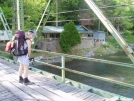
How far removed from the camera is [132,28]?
52625 millimetres

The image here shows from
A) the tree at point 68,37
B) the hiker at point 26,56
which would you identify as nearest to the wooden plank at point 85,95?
the hiker at point 26,56

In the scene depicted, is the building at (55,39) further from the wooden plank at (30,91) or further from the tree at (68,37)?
the wooden plank at (30,91)

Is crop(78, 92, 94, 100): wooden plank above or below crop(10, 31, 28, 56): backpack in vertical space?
below

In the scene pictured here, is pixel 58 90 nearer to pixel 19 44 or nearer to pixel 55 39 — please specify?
pixel 19 44

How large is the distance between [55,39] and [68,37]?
2.15 metres

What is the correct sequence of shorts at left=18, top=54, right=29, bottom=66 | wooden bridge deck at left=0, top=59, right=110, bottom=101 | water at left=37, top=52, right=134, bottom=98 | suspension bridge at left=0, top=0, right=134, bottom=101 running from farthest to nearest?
water at left=37, top=52, right=134, bottom=98, shorts at left=18, top=54, right=29, bottom=66, wooden bridge deck at left=0, top=59, right=110, bottom=101, suspension bridge at left=0, top=0, right=134, bottom=101

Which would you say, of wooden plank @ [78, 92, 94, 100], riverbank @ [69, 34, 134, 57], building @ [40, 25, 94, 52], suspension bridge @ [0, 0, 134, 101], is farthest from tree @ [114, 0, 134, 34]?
wooden plank @ [78, 92, 94, 100]

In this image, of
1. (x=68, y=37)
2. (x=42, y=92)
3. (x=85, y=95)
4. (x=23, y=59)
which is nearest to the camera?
(x=85, y=95)

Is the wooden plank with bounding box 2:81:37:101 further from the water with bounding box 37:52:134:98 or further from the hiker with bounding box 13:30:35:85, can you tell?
the water with bounding box 37:52:134:98

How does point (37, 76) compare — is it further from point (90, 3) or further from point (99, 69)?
point (99, 69)

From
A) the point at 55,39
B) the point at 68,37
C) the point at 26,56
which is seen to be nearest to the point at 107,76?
the point at 68,37

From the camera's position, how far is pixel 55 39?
3403 centimetres

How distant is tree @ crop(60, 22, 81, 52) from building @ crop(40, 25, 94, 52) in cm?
104

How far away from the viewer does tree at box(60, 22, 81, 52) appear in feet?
108
